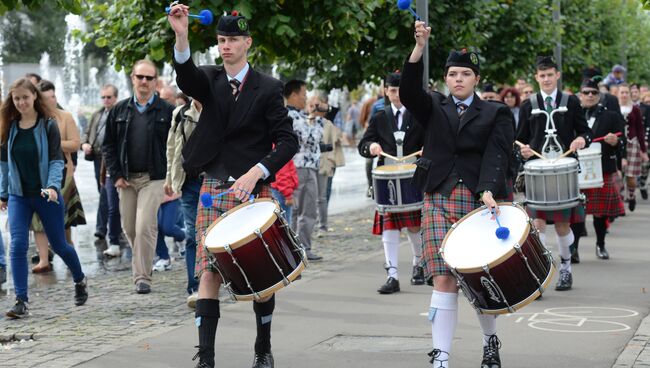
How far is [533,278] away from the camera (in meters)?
6.18

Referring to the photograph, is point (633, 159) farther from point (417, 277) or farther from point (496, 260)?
point (496, 260)

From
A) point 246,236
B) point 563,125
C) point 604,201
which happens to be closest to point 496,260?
point 246,236

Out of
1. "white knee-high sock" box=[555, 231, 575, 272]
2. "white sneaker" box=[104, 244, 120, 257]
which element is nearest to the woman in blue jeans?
"white sneaker" box=[104, 244, 120, 257]

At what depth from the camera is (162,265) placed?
11.9m

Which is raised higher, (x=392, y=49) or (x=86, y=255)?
(x=392, y=49)

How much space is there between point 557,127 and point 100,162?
20.3 feet

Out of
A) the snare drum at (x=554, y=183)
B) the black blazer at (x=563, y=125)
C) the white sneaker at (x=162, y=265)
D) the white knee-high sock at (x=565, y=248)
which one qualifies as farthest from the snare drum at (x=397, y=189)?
the white sneaker at (x=162, y=265)

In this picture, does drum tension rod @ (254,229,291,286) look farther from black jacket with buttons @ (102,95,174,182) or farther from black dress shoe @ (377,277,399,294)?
black jacket with buttons @ (102,95,174,182)

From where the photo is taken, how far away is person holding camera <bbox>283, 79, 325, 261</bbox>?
12430mm

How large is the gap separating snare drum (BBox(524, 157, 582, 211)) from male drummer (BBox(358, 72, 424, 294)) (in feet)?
3.25

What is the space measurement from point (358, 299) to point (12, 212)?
281cm

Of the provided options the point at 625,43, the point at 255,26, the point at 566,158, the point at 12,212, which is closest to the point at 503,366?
the point at 566,158

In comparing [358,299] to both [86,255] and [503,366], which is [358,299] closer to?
[503,366]

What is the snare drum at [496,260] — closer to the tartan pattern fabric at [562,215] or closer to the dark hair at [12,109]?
the tartan pattern fabric at [562,215]
